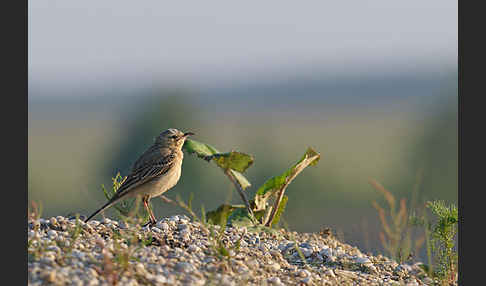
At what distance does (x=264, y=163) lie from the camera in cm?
4688

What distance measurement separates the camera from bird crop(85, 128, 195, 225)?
8727 millimetres

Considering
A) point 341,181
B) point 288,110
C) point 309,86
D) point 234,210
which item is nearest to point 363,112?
point 288,110

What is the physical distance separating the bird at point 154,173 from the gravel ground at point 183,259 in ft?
2.26

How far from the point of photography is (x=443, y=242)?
26.0ft

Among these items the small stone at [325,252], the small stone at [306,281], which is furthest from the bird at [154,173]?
the small stone at [306,281]

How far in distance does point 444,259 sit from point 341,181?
151ft

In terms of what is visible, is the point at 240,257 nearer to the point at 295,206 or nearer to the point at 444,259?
the point at 444,259

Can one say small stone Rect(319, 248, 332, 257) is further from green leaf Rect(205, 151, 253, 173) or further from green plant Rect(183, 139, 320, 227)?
green leaf Rect(205, 151, 253, 173)

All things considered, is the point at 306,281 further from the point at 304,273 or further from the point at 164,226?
the point at 164,226

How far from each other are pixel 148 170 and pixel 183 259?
273 centimetres

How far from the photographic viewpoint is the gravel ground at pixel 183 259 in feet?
19.1

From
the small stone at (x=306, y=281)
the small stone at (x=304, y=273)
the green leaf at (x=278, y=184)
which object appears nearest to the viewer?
the small stone at (x=306, y=281)

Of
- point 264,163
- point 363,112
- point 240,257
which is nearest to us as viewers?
point 240,257

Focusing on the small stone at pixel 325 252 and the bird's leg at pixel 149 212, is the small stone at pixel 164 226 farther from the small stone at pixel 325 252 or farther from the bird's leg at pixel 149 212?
the small stone at pixel 325 252
